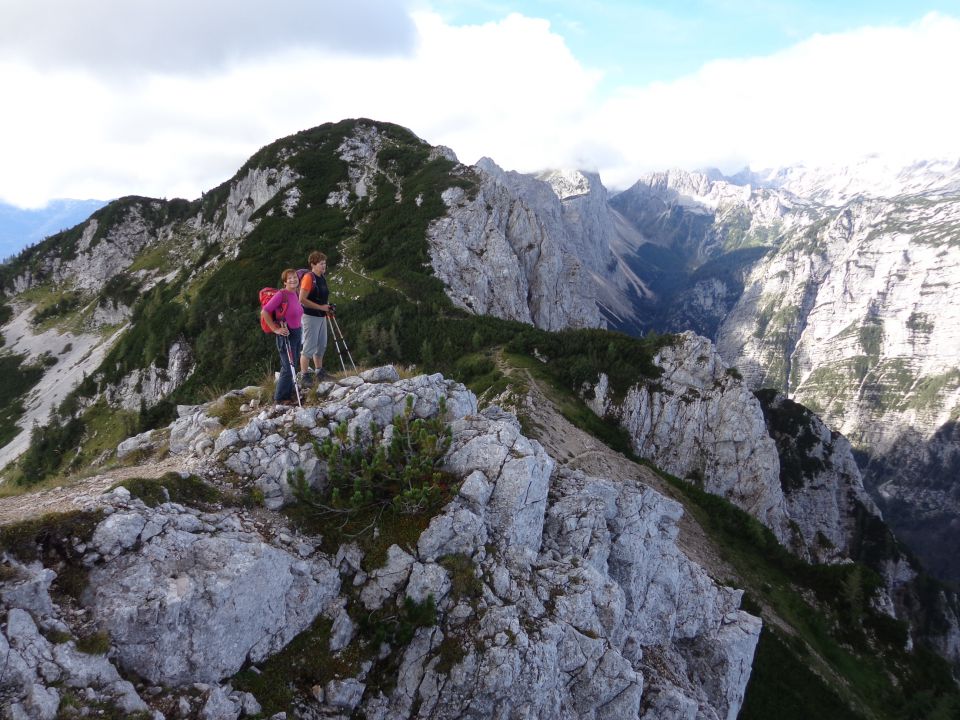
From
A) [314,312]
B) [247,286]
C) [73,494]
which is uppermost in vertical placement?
[247,286]

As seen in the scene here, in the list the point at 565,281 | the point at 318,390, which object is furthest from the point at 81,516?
the point at 565,281

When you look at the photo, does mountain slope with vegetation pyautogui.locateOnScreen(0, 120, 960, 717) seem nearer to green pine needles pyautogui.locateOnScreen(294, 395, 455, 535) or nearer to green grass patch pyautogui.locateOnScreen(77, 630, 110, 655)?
green pine needles pyautogui.locateOnScreen(294, 395, 455, 535)

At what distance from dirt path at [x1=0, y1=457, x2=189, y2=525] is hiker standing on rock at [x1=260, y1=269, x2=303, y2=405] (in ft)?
10.8

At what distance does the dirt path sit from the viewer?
31.0 feet

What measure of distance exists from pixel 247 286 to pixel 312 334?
5726cm

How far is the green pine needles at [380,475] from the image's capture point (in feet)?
39.9

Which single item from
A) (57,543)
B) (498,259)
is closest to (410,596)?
(57,543)

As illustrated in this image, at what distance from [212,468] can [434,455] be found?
558cm

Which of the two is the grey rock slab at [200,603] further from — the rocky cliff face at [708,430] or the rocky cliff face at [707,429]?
the rocky cliff face at [707,429]

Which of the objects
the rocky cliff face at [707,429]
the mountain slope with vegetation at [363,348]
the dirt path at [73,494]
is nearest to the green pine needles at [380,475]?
the mountain slope with vegetation at [363,348]

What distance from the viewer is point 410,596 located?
36.2 ft

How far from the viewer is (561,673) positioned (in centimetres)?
1140

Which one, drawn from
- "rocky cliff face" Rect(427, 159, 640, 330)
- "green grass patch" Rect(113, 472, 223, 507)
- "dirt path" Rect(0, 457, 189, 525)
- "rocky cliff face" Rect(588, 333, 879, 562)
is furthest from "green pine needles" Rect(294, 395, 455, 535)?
"rocky cliff face" Rect(427, 159, 640, 330)

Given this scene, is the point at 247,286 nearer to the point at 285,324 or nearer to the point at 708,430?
the point at 285,324
